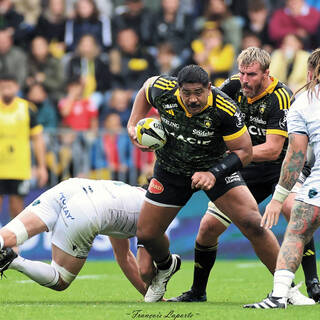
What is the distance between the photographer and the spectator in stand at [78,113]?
16000mm

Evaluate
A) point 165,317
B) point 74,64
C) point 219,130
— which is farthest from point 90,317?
point 74,64

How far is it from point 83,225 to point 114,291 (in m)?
1.91

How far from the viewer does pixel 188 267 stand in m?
13.3

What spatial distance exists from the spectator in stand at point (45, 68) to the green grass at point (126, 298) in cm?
465

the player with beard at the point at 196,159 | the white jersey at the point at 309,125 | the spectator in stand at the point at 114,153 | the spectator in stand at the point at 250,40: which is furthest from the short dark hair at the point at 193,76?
the spectator in stand at the point at 250,40

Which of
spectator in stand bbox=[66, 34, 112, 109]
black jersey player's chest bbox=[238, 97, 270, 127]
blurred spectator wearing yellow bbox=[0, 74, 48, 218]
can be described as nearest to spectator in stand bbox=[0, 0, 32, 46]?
spectator in stand bbox=[66, 34, 112, 109]

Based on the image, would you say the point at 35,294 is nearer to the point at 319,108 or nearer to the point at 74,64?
the point at 319,108

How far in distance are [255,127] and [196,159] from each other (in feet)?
3.56

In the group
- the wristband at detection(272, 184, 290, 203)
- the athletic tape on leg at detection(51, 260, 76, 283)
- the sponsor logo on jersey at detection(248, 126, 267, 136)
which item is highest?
the wristband at detection(272, 184, 290, 203)

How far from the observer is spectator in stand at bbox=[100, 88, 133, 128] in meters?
16.2

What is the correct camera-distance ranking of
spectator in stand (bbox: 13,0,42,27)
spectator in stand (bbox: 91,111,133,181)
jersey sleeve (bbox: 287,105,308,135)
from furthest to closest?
spectator in stand (bbox: 13,0,42,27)
spectator in stand (bbox: 91,111,133,181)
jersey sleeve (bbox: 287,105,308,135)

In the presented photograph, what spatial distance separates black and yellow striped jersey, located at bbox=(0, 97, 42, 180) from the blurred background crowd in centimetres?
175

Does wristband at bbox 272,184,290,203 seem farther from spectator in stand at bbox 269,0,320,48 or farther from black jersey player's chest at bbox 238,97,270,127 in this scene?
spectator in stand at bbox 269,0,320,48

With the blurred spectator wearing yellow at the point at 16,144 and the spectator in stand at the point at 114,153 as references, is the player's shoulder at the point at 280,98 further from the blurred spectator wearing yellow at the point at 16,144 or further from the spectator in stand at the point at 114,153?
the spectator in stand at the point at 114,153
